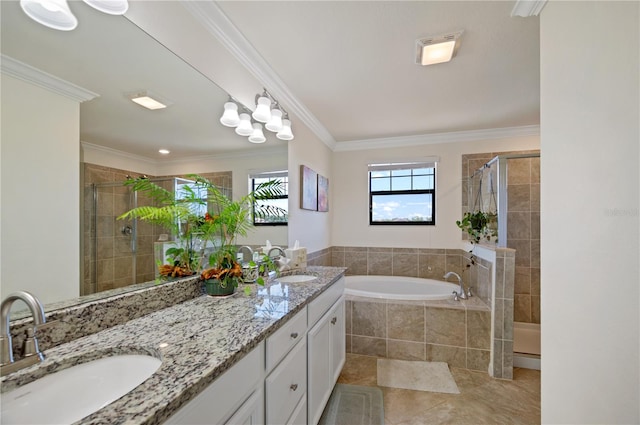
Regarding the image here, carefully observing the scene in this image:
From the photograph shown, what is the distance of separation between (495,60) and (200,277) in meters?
2.36

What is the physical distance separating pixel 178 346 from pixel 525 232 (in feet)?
12.1

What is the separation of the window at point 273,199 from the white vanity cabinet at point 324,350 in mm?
685

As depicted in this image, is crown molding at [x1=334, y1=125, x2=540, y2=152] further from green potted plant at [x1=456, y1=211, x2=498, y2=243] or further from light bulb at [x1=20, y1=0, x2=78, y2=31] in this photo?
light bulb at [x1=20, y1=0, x2=78, y2=31]

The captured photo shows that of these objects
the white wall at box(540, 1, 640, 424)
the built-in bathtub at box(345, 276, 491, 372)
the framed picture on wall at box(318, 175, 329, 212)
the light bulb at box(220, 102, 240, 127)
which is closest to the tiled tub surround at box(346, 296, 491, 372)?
the built-in bathtub at box(345, 276, 491, 372)

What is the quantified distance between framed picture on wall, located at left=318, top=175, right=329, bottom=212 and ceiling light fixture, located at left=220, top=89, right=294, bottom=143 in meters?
1.09

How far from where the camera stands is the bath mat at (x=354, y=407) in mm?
1752

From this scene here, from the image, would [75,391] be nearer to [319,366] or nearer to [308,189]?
[319,366]

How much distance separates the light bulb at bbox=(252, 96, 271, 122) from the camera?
6.21 feet

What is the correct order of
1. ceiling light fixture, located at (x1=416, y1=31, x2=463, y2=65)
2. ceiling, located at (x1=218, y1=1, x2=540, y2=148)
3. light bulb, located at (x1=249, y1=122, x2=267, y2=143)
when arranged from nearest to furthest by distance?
ceiling, located at (x1=218, y1=1, x2=540, y2=148), ceiling light fixture, located at (x1=416, y1=31, x2=463, y2=65), light bulb, located at (x1=249, y1=122, x2=267, y2=143)

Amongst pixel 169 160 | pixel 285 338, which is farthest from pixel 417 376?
pixel 169 160

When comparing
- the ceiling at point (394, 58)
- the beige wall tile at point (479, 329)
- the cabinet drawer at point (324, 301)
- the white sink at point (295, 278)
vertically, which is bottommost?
the beige wall tile at point (479, 329)

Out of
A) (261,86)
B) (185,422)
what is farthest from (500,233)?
(185,422)

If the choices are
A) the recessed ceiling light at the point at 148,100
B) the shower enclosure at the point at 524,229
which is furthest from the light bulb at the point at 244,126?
the shower enclosure at the point at 524,229

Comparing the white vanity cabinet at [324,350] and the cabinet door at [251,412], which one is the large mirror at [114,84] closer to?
the cabinet door at [251,412]
